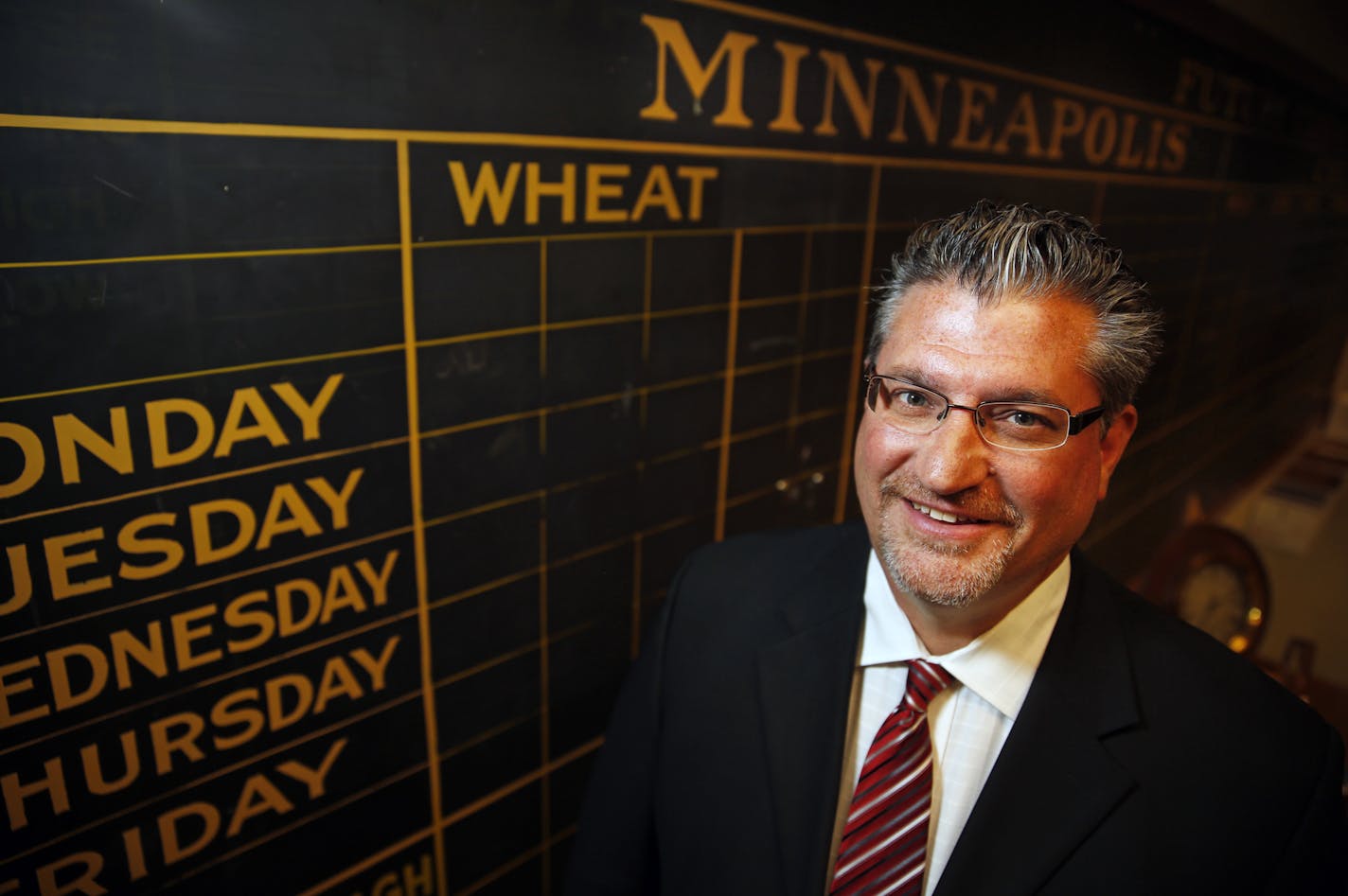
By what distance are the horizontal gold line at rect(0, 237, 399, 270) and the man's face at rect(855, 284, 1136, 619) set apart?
0.61m

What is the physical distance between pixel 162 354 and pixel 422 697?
0.60 metres

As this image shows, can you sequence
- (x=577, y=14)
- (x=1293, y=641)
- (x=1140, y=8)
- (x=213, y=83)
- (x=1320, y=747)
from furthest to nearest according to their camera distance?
(x=1293, y=641) → (x=1140, y=8) → (x=577, y=14) → (x=1320, y=747) → (x=213, y=83)

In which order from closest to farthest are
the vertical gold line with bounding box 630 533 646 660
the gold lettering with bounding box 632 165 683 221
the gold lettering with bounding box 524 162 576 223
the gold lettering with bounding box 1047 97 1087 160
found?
the gold lettering with bounding box 524 162 576 223 < the gold lettering with bounding box 632 165 683 221 < the vertical gold line with bounding box 630 533 646 660 < the gold lettering with bounding box 1047 97 1087 160

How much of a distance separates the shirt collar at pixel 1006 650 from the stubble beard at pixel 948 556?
0.33 feet

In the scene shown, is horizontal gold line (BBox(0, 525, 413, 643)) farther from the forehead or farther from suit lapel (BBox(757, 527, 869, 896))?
the forehead

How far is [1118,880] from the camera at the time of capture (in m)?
0.88

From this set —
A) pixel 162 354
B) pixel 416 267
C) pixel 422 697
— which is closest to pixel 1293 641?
pixel 422 697

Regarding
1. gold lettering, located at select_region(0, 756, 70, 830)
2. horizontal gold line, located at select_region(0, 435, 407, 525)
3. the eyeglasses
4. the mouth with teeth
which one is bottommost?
gold lettering, located at select_region(0, 756, 70, 830)

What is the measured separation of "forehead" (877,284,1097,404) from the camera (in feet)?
2.83

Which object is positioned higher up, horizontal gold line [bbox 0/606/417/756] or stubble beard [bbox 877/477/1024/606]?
stubble beard [bbox 877/477/1024/606]

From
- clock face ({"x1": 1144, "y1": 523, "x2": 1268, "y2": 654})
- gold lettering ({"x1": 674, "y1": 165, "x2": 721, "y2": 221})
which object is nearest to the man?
gold lettering ({"x1": 674, "y1": 165, "x2": 721, "y2": 221})

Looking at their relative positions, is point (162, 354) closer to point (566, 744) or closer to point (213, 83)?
point (213, 83)

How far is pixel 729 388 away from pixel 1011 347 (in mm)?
664

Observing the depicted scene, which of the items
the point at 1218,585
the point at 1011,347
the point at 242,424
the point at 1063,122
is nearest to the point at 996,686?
the point at 1011,347
